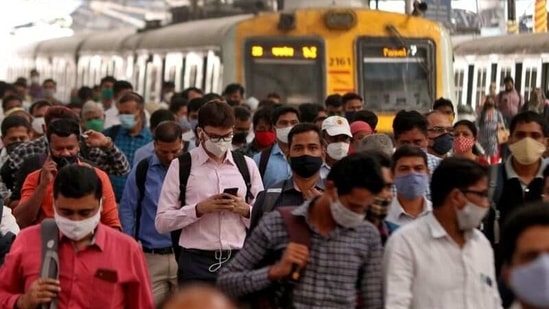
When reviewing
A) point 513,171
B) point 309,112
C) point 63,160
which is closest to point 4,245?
point 63,160

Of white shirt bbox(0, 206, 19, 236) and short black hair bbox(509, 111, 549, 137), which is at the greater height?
short black hair bbox(509, 111, 549, 137)

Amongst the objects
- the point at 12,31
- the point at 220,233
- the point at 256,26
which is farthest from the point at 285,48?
the point at 12,31

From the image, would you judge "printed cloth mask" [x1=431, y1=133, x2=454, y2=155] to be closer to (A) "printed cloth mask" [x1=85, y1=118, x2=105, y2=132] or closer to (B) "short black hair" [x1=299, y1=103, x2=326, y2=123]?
(B) "short black hair" [x1=299, y1=103, x2=326, y2=123]

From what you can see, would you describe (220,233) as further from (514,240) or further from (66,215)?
(514,240)

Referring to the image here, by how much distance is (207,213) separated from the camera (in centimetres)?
913

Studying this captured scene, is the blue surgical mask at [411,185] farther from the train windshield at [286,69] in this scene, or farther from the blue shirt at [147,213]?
the train windshield at [286,69]

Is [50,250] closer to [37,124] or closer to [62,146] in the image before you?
[62,146]

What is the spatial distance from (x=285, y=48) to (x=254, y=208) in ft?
46.0

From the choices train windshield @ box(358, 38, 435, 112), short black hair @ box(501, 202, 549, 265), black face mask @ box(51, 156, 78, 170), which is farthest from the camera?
train windshield @ box(358, 38, 435, 112)

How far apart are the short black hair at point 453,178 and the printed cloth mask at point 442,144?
493 centimetres

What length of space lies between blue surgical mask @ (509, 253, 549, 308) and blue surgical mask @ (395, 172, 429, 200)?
126 inches

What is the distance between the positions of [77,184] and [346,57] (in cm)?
1577

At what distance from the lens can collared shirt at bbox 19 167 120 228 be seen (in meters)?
8.43

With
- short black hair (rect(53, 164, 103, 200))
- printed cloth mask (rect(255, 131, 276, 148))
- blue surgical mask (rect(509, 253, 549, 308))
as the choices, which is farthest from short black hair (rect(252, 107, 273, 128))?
blue surgical mask (rect(509, 253, 549, 308))
